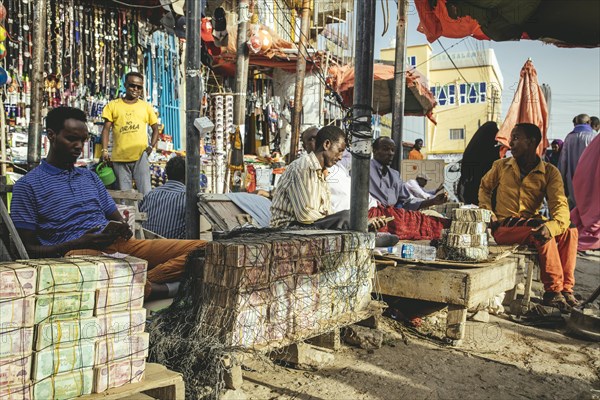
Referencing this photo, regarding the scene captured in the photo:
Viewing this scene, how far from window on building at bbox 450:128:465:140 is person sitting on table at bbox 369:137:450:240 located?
3249cm

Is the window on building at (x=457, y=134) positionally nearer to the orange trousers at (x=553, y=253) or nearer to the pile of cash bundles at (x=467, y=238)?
the orange trousers at (x=553, y=253)

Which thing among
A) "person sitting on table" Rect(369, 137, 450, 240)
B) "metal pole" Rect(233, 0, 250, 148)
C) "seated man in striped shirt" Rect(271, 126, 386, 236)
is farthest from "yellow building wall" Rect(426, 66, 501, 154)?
"seated man in striped shirt" Rect(271, 126, 386, 236)

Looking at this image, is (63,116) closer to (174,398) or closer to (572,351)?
(174,398)

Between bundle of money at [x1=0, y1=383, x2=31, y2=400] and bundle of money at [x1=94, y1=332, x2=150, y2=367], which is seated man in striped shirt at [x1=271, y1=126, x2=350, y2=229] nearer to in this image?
bundle of money at [x1=94, y1=332, x2=150, y2=367]

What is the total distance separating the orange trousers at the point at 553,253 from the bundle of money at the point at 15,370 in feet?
15.0

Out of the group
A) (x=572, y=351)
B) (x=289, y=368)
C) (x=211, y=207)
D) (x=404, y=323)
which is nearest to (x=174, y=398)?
(x=289, y=368)

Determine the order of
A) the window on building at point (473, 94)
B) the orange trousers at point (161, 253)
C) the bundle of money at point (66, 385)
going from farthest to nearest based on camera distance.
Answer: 1. the window on building at point (473, 94)
2. the orange trousers at point (161, 253)
3. the bundle of money at point (66, 385)

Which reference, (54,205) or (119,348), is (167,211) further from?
(119,348)

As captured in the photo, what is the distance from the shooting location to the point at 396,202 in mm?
6391

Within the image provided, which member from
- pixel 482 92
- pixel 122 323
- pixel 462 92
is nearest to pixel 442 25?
pixel 122 323

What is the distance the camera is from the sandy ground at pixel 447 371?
3176 millimetres

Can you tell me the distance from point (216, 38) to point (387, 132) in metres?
19.5

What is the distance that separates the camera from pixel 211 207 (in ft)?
17.1

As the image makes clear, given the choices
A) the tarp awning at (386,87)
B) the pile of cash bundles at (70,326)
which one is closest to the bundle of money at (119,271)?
the pile of cash bundles at (70,326)
